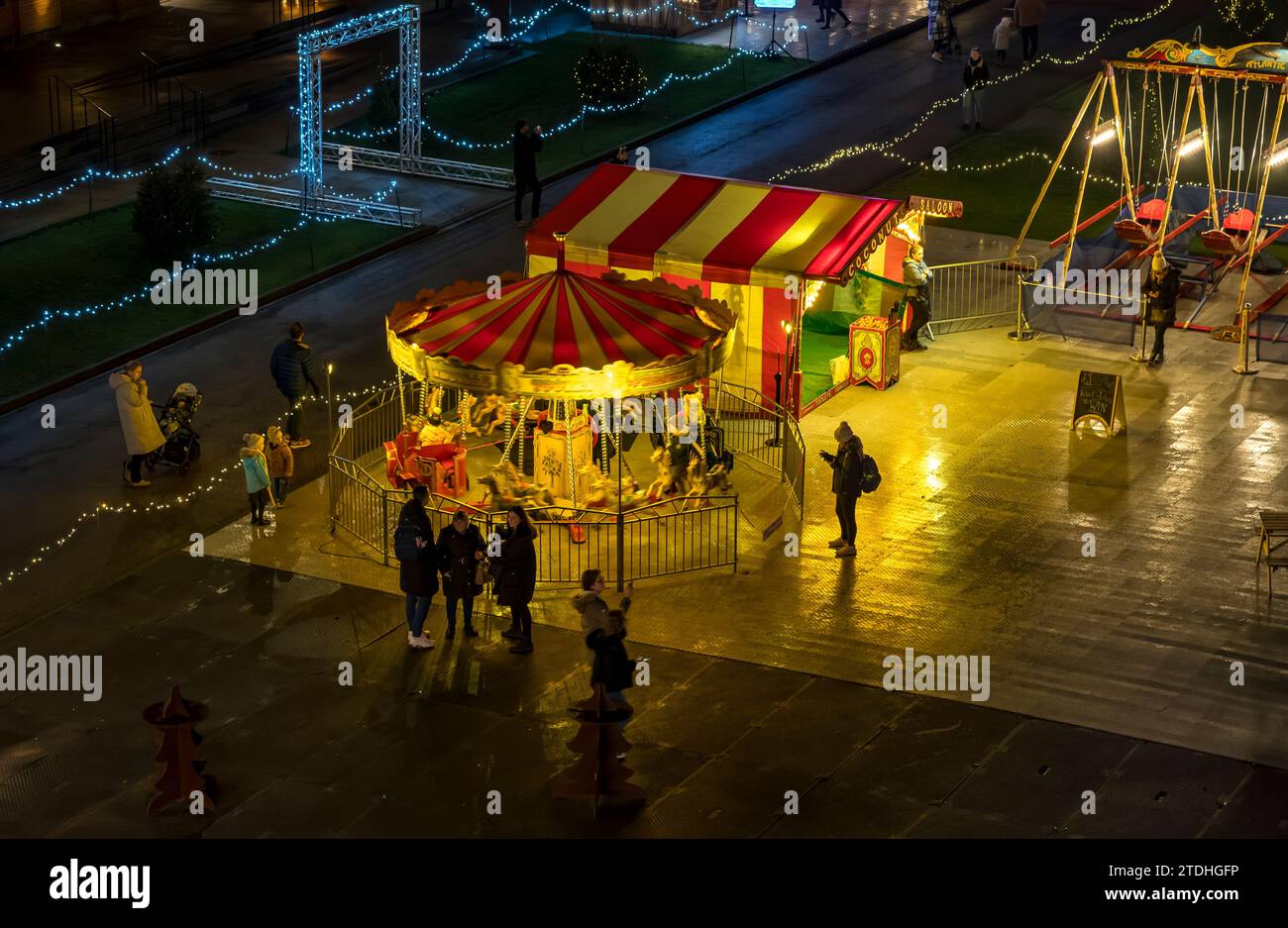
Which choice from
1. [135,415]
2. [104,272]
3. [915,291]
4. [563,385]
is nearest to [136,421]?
[135,415]

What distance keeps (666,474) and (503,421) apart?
2.93m

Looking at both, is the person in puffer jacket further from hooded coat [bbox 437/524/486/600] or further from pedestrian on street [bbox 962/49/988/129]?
pedestrian on street [bbox 962/49/988/129]

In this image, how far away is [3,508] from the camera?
23484mm

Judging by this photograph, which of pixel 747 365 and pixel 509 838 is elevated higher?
pixel 747 365

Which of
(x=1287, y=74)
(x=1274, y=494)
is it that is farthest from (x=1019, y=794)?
(x=1287, y=74)

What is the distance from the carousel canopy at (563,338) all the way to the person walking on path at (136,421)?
315 cm

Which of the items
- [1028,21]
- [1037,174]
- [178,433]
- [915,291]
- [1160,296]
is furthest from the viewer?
[1028,21]

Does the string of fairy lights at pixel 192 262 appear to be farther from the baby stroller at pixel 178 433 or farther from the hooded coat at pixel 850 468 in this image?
the hooded coat at pixel 850 468

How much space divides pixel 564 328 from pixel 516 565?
3782 mm

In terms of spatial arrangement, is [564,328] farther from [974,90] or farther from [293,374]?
[974,90]

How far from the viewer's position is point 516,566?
19.6 m

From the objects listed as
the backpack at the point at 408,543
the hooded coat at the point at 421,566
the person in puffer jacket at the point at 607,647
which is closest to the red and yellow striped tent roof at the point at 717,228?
the hooded coat at the point at 421,566

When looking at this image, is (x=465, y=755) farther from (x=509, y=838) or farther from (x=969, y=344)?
(x=969, y=344)

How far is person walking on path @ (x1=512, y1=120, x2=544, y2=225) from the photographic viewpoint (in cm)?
3378
